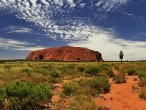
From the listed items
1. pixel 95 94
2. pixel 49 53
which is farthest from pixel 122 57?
pixel 49 53

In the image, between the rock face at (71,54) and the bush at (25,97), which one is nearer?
the bush at (25,97)

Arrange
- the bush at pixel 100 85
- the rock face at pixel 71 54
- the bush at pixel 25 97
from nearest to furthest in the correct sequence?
the bush at pixel 25 97, the bush at pixel 100 85, the rock face at pixel 71 54

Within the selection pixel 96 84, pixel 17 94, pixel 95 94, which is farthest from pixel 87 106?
pixel 96 84

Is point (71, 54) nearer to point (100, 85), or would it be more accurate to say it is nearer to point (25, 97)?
point (100, 85)

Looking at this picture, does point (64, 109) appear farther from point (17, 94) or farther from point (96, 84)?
point (96, 84)

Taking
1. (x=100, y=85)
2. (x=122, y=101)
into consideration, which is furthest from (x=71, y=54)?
(x=122, y=101)

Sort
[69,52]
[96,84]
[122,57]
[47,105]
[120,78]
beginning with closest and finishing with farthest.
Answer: [47,105] < [96,84] < [120,78] < [122,57] < [69,52]

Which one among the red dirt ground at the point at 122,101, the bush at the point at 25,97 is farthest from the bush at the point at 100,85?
the bush at the point at 25,97

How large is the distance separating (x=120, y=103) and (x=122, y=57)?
59.7 meters

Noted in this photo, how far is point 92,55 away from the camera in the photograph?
591ft

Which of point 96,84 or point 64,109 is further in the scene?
point 96,84

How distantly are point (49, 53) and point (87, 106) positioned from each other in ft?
594

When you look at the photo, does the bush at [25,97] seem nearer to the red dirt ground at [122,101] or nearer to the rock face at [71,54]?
the red dirt ground at [122,101]

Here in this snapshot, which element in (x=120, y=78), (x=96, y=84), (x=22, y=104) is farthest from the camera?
(x=120, y=78)
